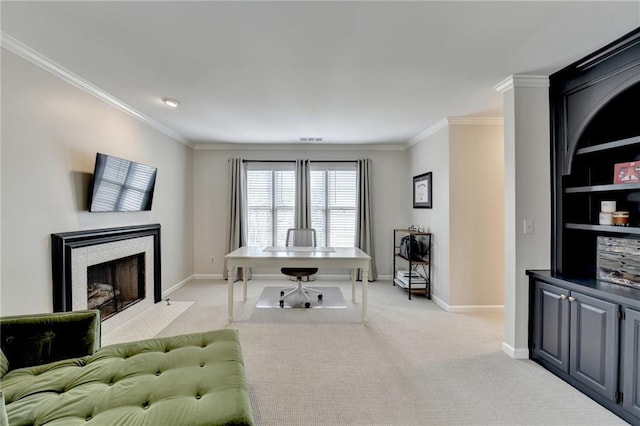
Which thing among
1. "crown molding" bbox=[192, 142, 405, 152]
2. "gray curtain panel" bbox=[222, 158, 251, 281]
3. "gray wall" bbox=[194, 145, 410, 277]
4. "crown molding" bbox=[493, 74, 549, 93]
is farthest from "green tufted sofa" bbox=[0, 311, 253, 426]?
"crown molding" bbox=[192, 142, 405, 152]

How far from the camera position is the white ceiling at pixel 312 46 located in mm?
1725

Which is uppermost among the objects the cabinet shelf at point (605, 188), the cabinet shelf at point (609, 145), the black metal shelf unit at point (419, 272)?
the cabinet shelf at point (609, 145)

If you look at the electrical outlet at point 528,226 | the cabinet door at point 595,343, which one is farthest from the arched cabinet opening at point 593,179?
the cabinet door at point 595,343

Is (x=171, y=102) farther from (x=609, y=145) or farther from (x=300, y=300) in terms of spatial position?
(x=609, y=145)

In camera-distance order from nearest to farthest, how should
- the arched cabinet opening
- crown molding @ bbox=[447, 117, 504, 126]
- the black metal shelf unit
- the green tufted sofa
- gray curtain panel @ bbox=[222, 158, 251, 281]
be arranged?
the green tufted sofa
the arched cabinet opening
crown molding @ bbox=[447, 117, 504, 126]
the black metal shelf unit
gray curtain panel @ bbox=[222, 158, 251, 281]

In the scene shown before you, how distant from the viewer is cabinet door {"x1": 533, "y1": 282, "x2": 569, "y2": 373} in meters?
2.26

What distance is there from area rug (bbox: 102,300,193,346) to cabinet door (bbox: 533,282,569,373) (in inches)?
143

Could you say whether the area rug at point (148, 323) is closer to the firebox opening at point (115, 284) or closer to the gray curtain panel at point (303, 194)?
the firebox opening at point (115, 284)

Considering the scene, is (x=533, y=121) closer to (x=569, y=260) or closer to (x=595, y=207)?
(x=595, y=207)

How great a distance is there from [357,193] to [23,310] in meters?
4.53

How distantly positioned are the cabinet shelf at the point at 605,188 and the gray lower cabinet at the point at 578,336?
2.60ft

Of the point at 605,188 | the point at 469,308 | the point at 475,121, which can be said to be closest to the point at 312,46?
the point at 605,188

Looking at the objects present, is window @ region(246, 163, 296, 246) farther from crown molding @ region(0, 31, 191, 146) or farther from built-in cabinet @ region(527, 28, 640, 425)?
built-in cabinet @ region(527, 28, 640, 425)

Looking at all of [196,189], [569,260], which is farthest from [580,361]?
[196,189]
